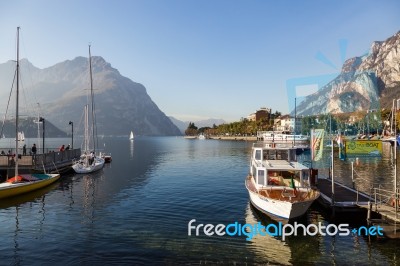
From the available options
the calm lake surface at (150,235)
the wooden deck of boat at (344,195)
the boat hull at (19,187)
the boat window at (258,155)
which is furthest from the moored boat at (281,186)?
the boat hull at (19,187)

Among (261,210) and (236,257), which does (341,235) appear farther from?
(236,257)

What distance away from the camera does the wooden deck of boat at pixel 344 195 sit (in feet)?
85.2

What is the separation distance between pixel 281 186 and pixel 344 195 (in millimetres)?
7998

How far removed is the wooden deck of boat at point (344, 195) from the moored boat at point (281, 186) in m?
3.32

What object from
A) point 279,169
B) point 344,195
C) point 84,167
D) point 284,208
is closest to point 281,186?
point 279,169

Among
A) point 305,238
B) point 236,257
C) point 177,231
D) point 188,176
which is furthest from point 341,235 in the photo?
point 188,176

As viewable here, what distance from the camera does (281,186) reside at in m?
26.3

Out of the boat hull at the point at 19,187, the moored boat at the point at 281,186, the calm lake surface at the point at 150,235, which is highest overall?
the moored boat at the point at 281,186

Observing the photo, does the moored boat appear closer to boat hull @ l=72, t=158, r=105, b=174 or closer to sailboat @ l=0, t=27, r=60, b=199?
sailboat @ l=0, t=27, r=60, b=199

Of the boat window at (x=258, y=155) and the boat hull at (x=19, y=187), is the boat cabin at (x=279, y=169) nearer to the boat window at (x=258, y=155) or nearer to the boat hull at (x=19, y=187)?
the boat window at (x=258, y=155)

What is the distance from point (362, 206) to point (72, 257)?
22599mm

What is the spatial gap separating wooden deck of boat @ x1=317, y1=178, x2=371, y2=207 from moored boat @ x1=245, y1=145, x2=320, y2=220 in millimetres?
3320

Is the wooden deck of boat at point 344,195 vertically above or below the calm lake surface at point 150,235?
above

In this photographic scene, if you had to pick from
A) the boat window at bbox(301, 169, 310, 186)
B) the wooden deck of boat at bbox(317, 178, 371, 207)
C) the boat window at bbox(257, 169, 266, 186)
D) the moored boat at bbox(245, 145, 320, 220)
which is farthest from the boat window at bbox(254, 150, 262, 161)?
the wooden deck of boat at bbox(317, 178, 371, 207)
